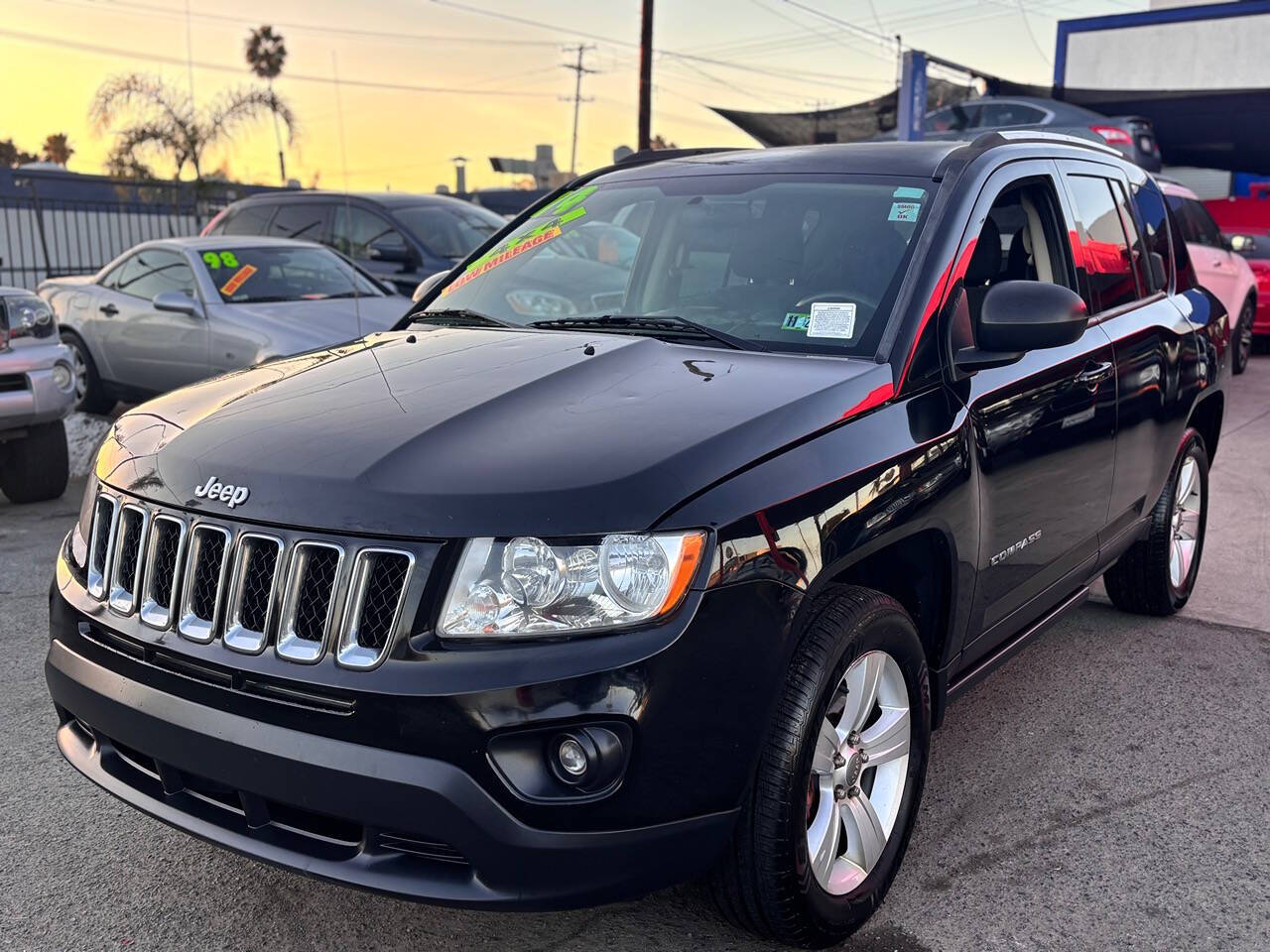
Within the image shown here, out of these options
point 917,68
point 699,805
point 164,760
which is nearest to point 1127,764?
point 699,805

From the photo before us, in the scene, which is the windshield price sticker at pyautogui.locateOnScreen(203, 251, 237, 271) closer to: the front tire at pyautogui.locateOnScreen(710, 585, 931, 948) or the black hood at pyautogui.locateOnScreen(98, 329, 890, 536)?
the black hood at pyautogui.locateOnScreen(98, 329, 890, 536)

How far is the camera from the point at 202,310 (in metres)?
8.86

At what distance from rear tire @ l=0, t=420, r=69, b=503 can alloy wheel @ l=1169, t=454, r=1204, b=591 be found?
5.93m

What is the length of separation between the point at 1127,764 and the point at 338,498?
2579mm

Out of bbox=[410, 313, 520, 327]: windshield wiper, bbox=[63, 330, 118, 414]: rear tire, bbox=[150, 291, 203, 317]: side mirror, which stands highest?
bbox=[410, 313, 520, 327]: windshield wiper

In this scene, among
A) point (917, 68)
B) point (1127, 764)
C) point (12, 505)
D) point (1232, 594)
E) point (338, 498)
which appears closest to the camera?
point (338, 498)

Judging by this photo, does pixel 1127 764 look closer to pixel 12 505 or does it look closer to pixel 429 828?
pixel 429 828

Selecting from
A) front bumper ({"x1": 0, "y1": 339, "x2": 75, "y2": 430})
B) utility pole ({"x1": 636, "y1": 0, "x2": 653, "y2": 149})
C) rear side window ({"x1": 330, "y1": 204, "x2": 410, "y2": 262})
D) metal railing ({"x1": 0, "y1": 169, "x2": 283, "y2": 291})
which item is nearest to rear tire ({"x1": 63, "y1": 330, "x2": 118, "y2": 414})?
rear side window ({"x1": 330, "y1": 204, "x2": 410, "y2": 262})

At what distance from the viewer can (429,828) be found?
2168 millimetres

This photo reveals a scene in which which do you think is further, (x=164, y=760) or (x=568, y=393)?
(x=568, y=393)

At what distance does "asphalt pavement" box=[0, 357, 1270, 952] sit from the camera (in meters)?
2.75

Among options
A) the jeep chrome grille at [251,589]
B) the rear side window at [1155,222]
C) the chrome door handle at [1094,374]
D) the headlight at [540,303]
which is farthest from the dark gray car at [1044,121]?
the jeep chrome grille at [251,589]

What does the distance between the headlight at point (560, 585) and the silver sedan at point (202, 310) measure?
6.42 m

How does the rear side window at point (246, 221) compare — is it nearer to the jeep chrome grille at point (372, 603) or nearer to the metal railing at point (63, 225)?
the metal railing at point (63, 225)
